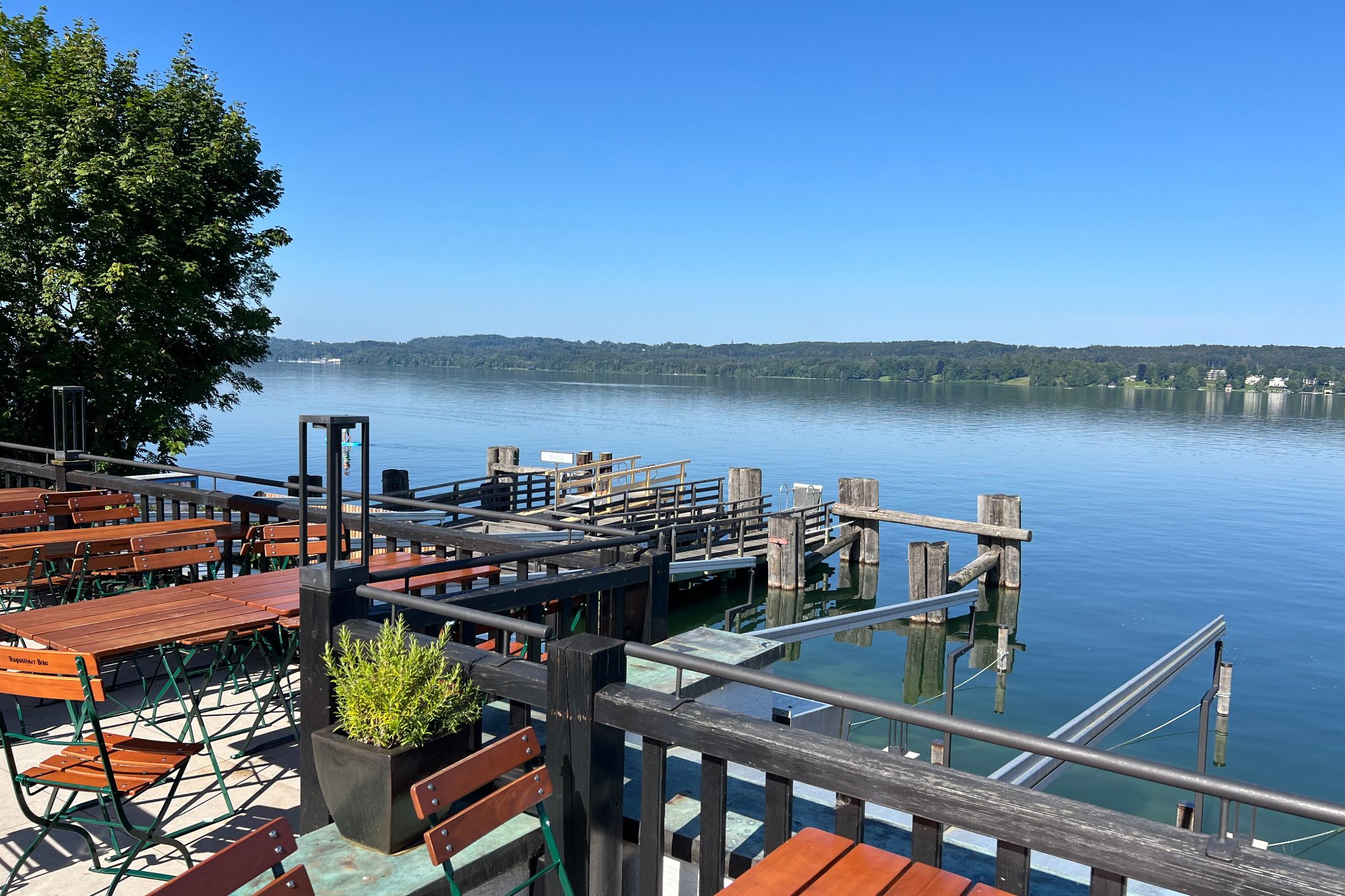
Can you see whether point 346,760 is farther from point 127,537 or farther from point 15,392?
point 15,392

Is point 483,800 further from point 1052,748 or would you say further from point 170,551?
point 170,551

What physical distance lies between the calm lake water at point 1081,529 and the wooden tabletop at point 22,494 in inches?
456

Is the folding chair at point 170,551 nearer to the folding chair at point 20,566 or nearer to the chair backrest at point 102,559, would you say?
the chair backrest at point 102,559

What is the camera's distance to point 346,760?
3.14 meters

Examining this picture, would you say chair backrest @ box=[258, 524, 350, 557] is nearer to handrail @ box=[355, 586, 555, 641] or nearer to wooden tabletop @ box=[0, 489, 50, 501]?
wooden tabletop @ box=[0, 489, 50, 501]

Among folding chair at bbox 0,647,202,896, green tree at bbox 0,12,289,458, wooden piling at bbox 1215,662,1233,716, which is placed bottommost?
wooden piling at bbox 1215,662,1233,716

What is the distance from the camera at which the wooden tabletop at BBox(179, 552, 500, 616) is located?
4945 mm

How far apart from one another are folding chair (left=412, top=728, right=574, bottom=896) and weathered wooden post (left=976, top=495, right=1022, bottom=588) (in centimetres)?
2105

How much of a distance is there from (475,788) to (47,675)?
2079mm

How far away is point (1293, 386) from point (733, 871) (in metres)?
218

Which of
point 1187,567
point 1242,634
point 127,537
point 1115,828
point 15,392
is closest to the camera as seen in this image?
point 1115,828

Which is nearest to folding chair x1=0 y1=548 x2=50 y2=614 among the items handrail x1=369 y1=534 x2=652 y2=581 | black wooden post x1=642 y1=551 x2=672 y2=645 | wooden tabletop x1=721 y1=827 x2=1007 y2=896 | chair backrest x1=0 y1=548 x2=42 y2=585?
chair backrest x1=0 y1=548 x2=42 y2=585

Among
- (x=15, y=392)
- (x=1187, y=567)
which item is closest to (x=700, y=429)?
(x=1187, y=567)

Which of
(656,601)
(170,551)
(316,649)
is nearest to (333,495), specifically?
(316,649)
